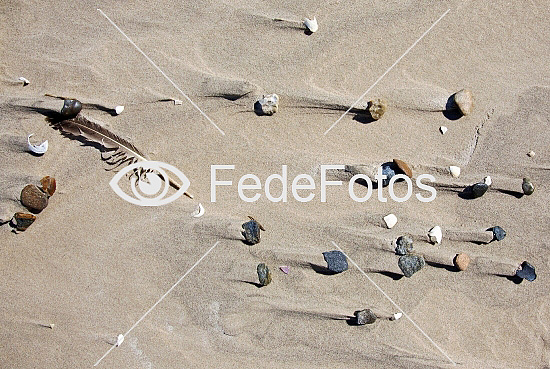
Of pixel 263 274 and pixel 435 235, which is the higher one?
pixel 435 235

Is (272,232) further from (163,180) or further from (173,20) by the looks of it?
(173,20)

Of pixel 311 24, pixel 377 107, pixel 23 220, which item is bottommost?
pixel 23 220

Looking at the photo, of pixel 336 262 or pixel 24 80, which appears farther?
pixel 24 80

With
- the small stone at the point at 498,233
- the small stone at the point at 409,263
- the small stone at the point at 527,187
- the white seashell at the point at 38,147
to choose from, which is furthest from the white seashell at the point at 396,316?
the white seashell at the point at 38,147

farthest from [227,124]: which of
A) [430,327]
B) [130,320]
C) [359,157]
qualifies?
[430,327]

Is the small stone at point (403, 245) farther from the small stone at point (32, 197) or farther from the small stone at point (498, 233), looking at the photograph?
the small stone at point (32, 197)

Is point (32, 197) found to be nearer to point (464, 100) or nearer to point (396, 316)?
point (396, 316)

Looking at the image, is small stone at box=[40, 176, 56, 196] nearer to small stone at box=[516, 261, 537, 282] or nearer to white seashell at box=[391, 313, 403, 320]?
white seashell at box=[391, 313, 403, 320]

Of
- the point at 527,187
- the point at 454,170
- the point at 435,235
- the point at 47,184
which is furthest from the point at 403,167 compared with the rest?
the point at 47,184
